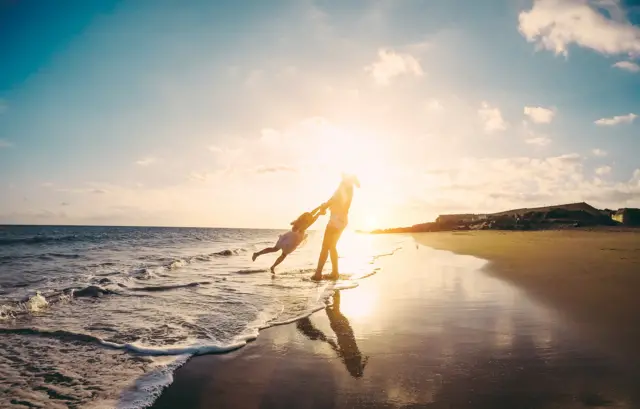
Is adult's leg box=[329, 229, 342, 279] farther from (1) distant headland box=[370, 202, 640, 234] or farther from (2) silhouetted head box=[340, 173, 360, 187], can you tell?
(1) distant headland box=[370, 202, 640, 234]

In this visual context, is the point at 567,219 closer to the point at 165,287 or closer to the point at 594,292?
the point at 594,292

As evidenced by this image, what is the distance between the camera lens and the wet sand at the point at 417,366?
3.24 meters

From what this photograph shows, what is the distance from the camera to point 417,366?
4.02 metres

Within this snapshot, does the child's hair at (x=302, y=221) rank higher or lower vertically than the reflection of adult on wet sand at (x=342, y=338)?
higher

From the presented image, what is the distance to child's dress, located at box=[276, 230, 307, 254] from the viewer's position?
13.1 meters

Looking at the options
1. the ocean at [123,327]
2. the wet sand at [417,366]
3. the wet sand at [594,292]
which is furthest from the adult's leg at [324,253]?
the wet sand at [594,292]

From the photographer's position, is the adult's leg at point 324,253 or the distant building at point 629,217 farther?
the distant building at point 629,217

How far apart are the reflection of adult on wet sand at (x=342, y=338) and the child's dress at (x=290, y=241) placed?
228 inches

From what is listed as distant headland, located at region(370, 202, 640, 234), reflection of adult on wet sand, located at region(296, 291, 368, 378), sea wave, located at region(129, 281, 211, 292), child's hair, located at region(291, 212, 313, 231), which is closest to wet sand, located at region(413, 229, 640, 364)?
reflection of adult on wet sand, located at region(296, 291, 368, 378)

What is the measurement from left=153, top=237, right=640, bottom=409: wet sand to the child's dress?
6365 millimetres

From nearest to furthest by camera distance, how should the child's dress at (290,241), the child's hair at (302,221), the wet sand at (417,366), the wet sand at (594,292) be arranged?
1. the wet sand at (417,366)
2. the wet sand at (594,292)
3. the child's hair at (302,221)
4. the child's dress at (290,241)

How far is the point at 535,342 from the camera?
485 centimetres

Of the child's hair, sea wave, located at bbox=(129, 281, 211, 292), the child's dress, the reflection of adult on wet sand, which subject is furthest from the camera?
the child's dress

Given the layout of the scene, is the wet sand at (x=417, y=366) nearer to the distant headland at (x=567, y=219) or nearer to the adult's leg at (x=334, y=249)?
the adult's leg at (x=334, y=249)
